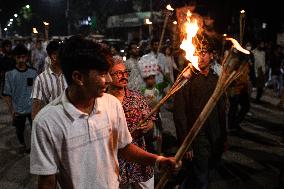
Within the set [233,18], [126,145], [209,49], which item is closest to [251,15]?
[233,18]

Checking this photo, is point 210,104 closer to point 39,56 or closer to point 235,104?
point 235,104

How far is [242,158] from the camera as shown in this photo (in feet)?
26.0

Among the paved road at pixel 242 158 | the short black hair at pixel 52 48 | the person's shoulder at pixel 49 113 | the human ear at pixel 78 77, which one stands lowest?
the paved road at pixel 242 158

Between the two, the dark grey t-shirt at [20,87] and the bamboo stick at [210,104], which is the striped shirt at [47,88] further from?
the bamboo stick at [210,104]

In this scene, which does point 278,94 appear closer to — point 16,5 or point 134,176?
point 134,176

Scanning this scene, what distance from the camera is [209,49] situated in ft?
15.8

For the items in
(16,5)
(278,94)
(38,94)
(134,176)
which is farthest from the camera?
(16,5)

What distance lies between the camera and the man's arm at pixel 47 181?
2.59m

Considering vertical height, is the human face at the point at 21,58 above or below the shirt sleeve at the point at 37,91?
above

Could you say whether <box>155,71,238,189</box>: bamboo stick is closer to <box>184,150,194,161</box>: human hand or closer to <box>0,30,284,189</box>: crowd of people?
<box>0,30,284,189</box>: crowd of people

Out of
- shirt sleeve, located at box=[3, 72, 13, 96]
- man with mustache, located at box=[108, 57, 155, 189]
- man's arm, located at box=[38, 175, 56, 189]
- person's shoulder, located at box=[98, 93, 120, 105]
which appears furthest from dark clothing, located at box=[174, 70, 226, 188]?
shirt sleeve, located at box=[3, 72, 13, 96]

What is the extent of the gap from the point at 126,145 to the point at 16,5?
51.7 m

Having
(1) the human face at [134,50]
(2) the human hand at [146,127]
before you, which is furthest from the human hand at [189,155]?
(1) the human face at [134,50]

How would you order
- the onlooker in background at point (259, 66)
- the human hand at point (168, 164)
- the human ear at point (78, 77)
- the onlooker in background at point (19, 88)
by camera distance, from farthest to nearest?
the onlooker in background at point (259, 66) → the onlooker in background at point (19, 88) → the human hand at point (168, 164) → the human ear at point (78, 77)
